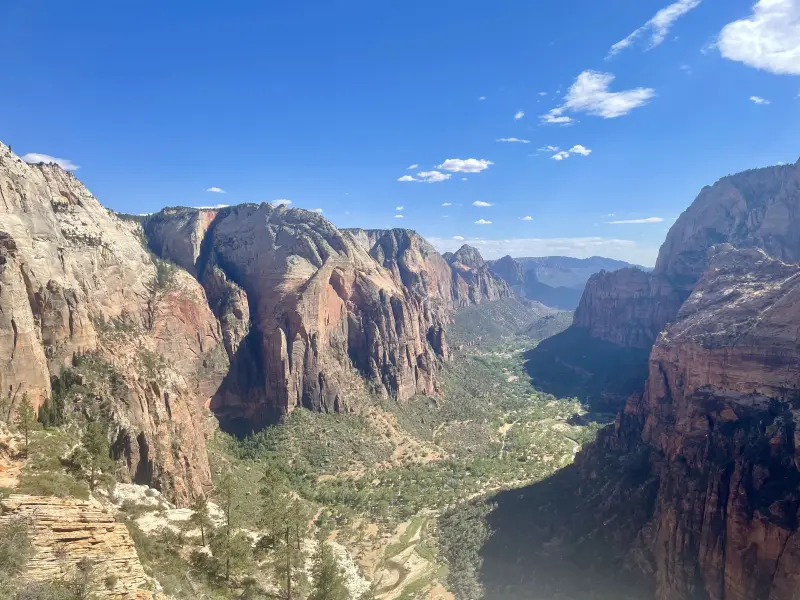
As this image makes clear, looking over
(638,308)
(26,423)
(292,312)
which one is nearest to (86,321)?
(26,423)

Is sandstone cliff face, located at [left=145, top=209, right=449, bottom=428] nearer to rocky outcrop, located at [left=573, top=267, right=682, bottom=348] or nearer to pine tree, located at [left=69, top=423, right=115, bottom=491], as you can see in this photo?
pine tree, located at [left=69, top=423, right=115, bottom=491]

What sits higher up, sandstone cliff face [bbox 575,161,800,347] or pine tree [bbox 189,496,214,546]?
sandstone cliff face [bbox 575,161,800,347]

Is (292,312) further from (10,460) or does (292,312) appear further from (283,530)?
(10,460)

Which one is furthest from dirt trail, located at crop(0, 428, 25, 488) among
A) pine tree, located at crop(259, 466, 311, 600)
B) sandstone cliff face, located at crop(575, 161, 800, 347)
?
sandstone cliff face, located at crop(575, 161, 800, 347)

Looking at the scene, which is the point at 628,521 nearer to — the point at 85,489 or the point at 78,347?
the point at 85,489

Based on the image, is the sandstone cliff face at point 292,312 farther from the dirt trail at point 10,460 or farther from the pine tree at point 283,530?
the pine tree at point 283,530
